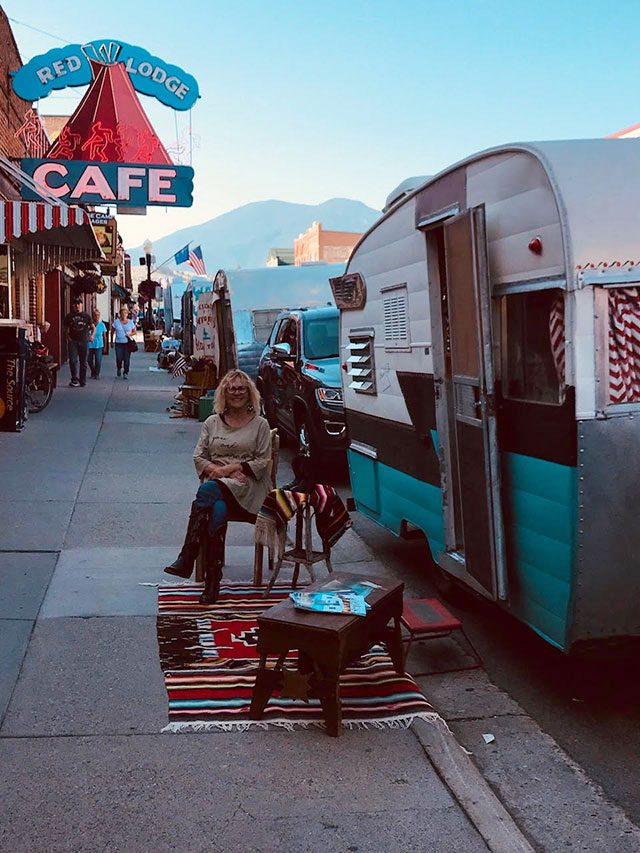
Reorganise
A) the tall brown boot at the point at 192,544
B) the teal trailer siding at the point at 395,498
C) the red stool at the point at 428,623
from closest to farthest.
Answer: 1. the red stool at the point at 428,623
2. the teal trailer siding at the point at 395,498
3. the tall brown boot at the point at 192,544

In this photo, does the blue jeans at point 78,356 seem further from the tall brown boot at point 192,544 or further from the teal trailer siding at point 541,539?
the teal trailer siding at point 541,539

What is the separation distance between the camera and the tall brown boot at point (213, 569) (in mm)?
6320

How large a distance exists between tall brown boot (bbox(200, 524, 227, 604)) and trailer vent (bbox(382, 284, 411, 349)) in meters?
1.86

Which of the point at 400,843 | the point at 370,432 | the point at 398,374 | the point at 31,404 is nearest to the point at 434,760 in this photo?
the point at 400,843

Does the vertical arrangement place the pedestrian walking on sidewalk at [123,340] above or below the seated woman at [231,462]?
above


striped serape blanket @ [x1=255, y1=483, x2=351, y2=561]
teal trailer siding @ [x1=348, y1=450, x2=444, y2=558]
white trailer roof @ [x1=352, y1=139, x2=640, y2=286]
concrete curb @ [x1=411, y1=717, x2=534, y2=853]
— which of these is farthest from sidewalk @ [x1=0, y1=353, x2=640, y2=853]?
white trailer roof @ [x1=352, y1=139, x2=640, y2=286]

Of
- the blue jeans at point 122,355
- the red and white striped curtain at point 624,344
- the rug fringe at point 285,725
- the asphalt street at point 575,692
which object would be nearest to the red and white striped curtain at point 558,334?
the red and white striped curtain at point 624,344

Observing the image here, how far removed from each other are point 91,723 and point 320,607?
1.21 m

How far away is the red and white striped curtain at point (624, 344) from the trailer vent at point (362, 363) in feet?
10.8

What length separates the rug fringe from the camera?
4.38 meters

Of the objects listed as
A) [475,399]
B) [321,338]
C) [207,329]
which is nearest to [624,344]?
[475,399]

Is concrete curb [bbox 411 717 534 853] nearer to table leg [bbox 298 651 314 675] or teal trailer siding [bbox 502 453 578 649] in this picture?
table leg [bbox 298 651 314 675]

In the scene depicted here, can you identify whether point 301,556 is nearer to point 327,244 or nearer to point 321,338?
Answer: point 321,338

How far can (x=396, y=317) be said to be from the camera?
265 inches
